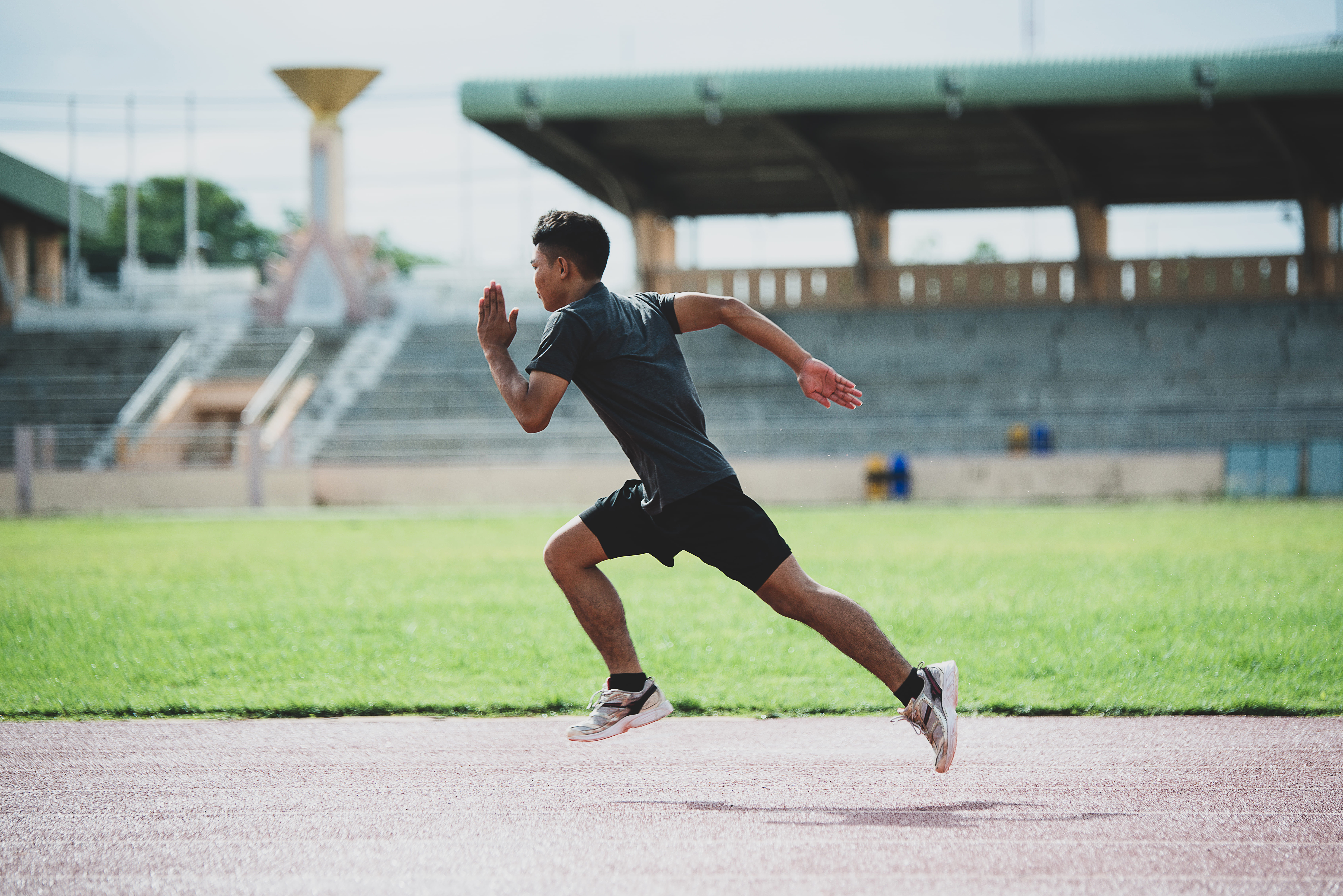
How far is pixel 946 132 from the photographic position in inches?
1271

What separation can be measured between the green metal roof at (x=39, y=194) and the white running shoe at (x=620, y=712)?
1700 inches

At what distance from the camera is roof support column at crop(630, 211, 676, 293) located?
122 feet

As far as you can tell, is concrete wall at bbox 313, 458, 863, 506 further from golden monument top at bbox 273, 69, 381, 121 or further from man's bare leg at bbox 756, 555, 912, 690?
man's bare leg at bbox 756, 555, 912, 690

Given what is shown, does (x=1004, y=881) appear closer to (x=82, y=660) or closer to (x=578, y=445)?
(x=82, y=660)

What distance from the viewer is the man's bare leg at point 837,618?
4422mm

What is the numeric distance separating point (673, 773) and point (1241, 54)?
91.4 feet

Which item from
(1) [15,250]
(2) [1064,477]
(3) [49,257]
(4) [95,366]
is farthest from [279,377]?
(3) [49,257]

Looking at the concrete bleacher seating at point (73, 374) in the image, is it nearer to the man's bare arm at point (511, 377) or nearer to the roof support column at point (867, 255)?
the roof support column at point (867, 255)

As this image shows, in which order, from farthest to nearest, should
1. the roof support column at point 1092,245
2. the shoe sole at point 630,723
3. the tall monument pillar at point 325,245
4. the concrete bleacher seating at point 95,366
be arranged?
the tall monument pillar at point 325,245 → the roof support column at point 1092,245 → the concrete bleacher seating at point 95,366 → the shoe sole at point 630,723

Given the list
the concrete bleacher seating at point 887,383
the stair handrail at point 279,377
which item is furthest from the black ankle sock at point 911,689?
the stair handrail at point 279,377

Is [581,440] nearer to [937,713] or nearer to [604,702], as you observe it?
[604,702]

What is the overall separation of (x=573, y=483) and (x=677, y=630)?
17.7 m

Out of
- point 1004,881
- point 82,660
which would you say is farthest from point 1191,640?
point 82,660

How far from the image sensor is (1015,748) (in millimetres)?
4992
